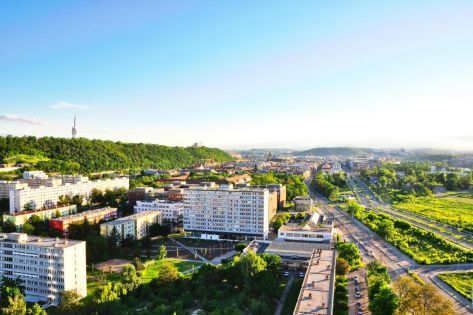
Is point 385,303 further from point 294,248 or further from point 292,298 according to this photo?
point 294,248

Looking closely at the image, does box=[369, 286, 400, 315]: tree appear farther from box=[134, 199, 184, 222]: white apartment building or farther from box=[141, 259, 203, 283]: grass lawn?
box=[134, 199, 184, 222]: white apartment building

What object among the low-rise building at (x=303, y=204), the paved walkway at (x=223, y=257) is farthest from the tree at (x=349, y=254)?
the low-rise building at (x=303, y=204)

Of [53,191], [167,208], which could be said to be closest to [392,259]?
[167,208]

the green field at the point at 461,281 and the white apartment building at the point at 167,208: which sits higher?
the white apartment building at the point at 167,208

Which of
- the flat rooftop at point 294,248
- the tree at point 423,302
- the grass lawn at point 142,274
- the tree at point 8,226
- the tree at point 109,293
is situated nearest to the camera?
the tree at point 423,302

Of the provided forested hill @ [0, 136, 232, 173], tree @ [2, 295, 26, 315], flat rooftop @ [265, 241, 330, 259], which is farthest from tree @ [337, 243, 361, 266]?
forested hill @ [0, 136, 232, 173]

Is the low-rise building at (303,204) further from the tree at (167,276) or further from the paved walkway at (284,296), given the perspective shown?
the tree at (167,276)

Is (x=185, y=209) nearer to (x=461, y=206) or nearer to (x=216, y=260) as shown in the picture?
(x=216, y=260)
